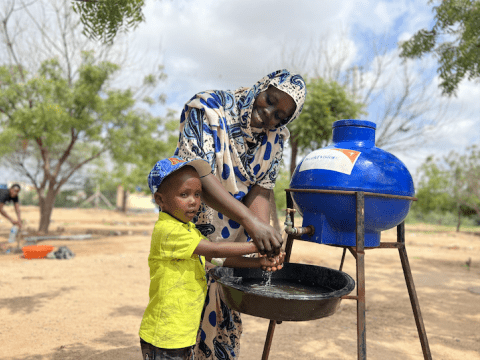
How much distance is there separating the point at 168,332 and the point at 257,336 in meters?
2.17

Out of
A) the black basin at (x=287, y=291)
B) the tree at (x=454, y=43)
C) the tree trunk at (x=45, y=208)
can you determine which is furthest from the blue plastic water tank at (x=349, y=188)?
the tree trunk at (x=45, y=208)

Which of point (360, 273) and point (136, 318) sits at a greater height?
point (360, 273)

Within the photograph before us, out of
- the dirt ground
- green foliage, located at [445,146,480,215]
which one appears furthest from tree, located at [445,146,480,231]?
the dirt ground

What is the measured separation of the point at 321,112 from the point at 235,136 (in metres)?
5.91

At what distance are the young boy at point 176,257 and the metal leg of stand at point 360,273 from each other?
0.37m

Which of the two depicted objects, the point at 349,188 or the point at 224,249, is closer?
the point at 224,249

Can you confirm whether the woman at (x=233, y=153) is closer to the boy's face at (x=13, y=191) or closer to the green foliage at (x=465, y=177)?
the boy's face at (x=13, y=191)

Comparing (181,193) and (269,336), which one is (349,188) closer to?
(181,193)

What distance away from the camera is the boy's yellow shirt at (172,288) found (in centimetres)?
147

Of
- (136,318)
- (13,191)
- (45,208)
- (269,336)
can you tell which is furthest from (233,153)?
(45,208)

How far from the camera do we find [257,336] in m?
3.43

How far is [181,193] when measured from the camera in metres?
1.52

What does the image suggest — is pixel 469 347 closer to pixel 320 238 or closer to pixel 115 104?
pixel 320 238

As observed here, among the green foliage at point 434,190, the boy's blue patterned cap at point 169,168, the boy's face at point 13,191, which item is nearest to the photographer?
the boy's blue patterned cap at point 169,168
